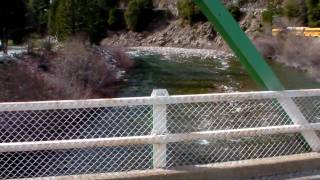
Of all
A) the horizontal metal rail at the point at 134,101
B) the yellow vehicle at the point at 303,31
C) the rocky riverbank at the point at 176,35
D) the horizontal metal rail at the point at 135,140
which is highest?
the horizontal metal rail at the point at 134,101

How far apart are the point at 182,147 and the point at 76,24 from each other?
→ 4000 centimetres

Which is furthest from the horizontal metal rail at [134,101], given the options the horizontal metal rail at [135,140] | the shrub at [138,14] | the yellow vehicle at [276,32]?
the shrub at [138,14]

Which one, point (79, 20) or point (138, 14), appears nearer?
point (79, 20)

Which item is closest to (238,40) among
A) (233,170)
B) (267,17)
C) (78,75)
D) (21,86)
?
(233,170)

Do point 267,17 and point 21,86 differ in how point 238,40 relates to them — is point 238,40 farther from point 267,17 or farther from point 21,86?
point 267,17

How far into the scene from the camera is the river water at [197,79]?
34.8 metres

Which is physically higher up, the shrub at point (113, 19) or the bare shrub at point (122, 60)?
the bare shrub at point (122, 60)

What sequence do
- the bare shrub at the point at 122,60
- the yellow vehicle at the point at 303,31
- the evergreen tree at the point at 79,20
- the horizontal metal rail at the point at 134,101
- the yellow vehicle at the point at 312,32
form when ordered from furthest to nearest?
the yellow vehicle at the point at 303,31, the yellow vehicle at the point at 312,32, the evergreen tree at the point at 79,20, the bare shrub at the point at 122,60, the horizontal metal rail at the point at 134,101

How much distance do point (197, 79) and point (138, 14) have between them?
58.5m

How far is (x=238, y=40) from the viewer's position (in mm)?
6426

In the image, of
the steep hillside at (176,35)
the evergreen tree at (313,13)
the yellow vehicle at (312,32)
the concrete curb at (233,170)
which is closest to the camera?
the concrete curb at (233,170)

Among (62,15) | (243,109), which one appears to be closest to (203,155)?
(243,109)

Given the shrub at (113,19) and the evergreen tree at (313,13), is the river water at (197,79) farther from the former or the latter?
the shrub at (113,19)

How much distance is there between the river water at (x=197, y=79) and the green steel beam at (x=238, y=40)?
80.7ft
